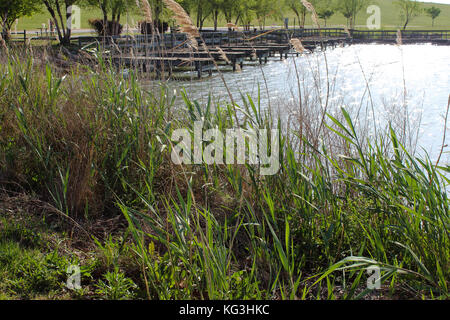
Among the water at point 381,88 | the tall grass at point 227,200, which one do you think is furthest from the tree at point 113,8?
the water at point 381,88

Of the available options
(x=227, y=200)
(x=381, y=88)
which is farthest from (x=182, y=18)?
(x=381, y=88)

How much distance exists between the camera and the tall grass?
2.22m

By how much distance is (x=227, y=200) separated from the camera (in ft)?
10.0

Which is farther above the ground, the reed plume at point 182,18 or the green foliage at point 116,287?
the reed plume at point 182,18

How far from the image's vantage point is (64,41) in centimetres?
2464

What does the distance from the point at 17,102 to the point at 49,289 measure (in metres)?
1.91

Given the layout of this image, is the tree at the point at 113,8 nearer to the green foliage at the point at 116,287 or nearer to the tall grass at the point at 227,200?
the tall grass at the point at 227,200

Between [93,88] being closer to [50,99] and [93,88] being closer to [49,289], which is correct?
[50,99]

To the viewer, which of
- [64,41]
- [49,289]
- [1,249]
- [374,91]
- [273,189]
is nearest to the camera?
[49,289]

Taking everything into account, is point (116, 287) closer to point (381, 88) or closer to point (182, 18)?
point (182, 18)

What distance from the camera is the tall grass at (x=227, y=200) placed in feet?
7.30

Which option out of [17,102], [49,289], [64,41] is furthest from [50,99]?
[64,41]
